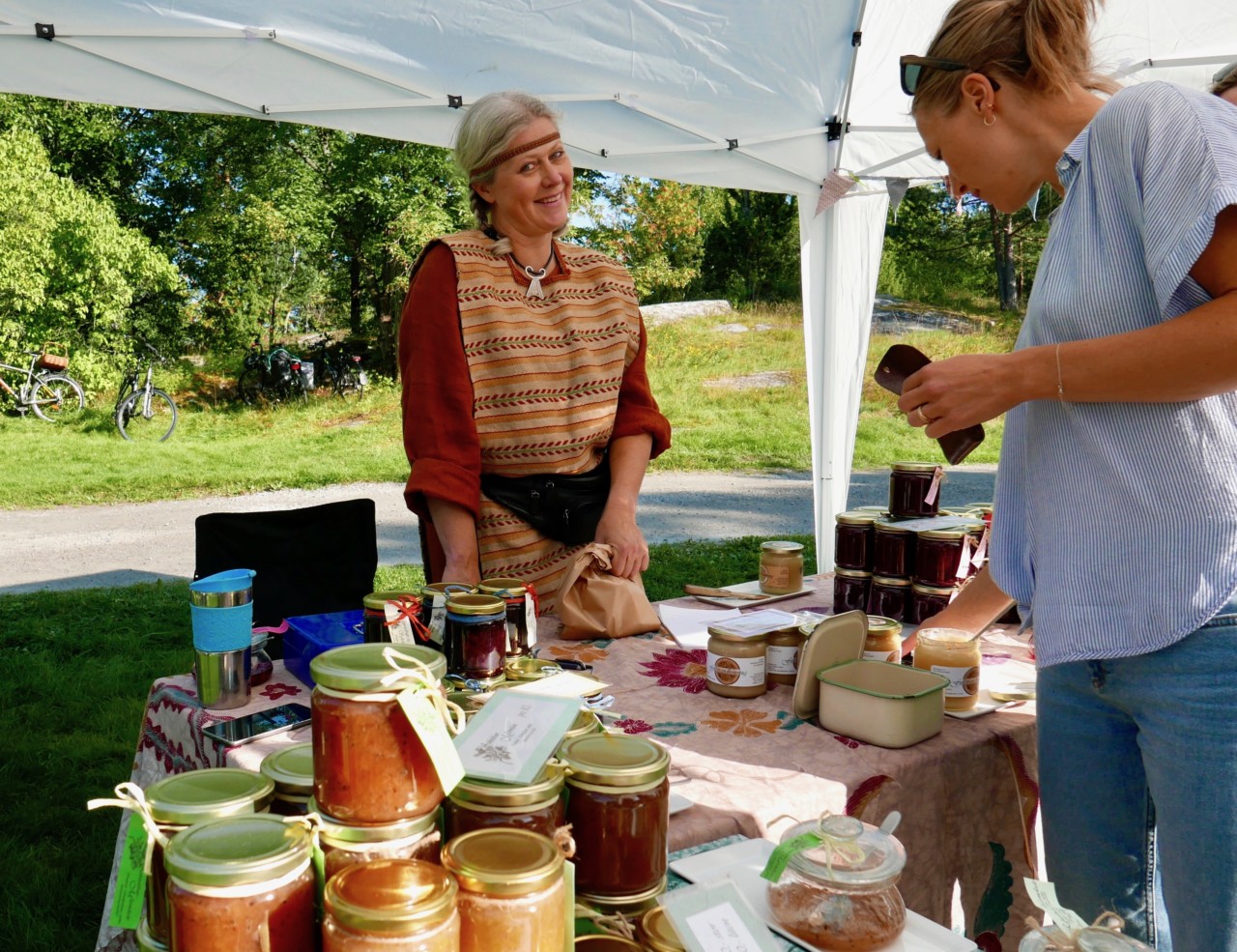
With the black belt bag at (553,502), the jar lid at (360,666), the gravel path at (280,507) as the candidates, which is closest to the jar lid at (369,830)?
the jar lid at (360,666)

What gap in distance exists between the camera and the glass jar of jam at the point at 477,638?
55.6 inches

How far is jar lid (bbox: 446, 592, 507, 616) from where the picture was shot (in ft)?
4.58

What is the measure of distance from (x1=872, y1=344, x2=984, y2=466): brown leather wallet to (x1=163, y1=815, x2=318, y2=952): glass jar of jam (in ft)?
3.40

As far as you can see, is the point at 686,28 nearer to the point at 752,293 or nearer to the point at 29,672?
the point at 29,672

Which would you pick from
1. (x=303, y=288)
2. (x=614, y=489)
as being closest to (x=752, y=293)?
(x=303, y=288)

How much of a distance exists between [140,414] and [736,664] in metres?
12.7

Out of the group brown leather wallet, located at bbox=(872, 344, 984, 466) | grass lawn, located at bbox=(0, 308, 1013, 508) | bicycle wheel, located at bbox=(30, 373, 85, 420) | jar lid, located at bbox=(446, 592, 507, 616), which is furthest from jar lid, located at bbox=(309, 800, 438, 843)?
bicycle wheel, located at bbox=(30, 373, 85, 420)

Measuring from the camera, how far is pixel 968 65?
4.10 ft

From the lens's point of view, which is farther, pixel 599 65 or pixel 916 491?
pixel 599 65

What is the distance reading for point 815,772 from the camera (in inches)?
54.0

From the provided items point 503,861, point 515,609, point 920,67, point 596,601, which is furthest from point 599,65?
point 503,861

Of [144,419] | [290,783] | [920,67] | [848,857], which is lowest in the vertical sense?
[144,419]

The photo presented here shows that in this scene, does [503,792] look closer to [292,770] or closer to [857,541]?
[292,770]

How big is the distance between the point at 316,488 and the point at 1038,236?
16204 millimetres
